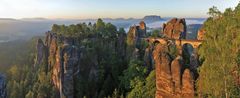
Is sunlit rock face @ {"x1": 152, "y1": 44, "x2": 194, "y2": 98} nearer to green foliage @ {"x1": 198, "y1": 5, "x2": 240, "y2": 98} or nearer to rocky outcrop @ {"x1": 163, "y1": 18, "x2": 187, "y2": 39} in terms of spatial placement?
green foliage @ {"x1": 198, "y1": 5, "x2": 240, "y2": 98}

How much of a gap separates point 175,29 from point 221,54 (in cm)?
4854

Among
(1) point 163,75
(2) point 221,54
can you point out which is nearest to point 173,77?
(1) point 163,75

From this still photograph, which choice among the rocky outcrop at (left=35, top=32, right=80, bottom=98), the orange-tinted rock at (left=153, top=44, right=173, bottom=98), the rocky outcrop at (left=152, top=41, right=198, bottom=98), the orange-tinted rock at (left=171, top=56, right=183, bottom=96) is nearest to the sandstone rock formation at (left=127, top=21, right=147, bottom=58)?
the rocky outcrop at (left=35, top=32, right=80, bottom=98)

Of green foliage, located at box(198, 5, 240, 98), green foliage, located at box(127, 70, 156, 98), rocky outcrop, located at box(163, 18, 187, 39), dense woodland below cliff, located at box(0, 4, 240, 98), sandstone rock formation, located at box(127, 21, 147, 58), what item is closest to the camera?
green foliage, located at box(198, 5, 240, 98)

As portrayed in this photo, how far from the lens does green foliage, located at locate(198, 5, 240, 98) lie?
108 feet

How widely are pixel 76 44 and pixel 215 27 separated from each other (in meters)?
48.1

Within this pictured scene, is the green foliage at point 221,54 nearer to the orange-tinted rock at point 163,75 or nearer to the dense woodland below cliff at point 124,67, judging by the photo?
the dense woodland below cliff at point 124,67

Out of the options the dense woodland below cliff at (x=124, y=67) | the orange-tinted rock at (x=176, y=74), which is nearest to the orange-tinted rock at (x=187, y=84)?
the orange-tinted rock at (x=176, y=74)

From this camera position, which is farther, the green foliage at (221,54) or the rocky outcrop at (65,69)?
the rocky outcrop at (65,69)

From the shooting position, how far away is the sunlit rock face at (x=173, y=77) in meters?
39.5

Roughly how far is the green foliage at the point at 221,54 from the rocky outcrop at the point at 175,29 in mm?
43868

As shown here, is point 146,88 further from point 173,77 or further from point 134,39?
point 134,39

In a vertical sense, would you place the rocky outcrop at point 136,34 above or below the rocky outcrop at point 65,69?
above

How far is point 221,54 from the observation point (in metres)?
33.1
